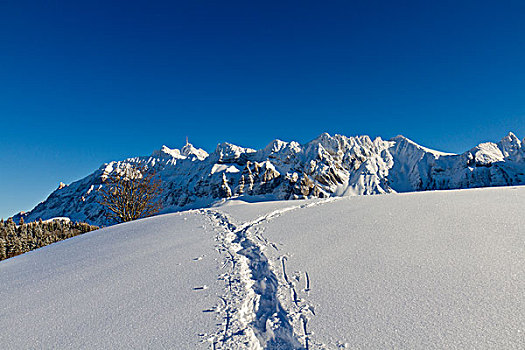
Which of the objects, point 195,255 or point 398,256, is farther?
point 195,255

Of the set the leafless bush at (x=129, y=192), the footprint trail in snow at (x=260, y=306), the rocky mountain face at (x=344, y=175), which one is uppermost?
the rocky mountain face at (x=344, y=175)

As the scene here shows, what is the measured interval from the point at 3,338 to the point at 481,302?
5.44 meters

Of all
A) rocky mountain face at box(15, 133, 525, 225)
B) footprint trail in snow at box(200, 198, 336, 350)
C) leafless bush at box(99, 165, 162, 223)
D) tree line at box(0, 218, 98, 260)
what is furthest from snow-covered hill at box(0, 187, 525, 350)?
rocky mountain face at box(15, 133, 525, 225)

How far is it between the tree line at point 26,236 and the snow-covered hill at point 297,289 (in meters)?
11.1

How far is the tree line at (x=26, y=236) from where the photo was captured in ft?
46.8

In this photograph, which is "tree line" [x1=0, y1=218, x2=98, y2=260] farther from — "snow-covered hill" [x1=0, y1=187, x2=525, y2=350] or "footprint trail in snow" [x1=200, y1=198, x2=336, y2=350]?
"footprint trail in snow" [x1=200, y1=198, x2=336, y2=350]

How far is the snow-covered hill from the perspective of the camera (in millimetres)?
2582

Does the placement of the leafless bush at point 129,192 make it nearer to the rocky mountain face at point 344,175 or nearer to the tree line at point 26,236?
the tree line at point 26,236

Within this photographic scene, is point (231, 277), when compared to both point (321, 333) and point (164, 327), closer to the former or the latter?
point (164, 327)

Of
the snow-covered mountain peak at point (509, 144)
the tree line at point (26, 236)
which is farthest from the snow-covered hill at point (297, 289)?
the snow-covered mountain peak at point (509, 144)

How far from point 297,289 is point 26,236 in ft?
63.4

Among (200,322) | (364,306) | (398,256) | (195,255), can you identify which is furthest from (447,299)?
(195,255)

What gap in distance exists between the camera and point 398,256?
4.12 metres

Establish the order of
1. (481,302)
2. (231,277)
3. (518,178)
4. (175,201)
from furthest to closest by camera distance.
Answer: (175,201), (518,178), (231,277), (481,302)
